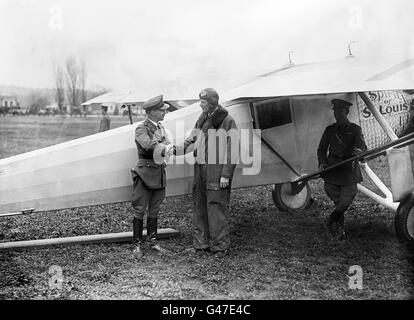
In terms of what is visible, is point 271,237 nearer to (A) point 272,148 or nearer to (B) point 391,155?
(A) point 272,148

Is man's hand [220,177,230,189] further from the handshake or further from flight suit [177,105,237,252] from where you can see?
the handshake

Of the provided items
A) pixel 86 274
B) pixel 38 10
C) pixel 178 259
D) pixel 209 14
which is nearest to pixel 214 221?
pixel 178 259

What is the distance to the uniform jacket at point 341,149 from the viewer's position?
20.5 feet

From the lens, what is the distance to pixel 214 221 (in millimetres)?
5652

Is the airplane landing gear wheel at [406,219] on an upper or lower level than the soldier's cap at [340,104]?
lower

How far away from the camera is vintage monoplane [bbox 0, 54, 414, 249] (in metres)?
5.34

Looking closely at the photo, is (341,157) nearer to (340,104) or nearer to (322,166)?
(322,166)

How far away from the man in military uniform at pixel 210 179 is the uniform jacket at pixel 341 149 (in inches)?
61.2

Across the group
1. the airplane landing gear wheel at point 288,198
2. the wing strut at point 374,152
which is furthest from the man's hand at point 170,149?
the airplane landing gear wheel at point 288,198

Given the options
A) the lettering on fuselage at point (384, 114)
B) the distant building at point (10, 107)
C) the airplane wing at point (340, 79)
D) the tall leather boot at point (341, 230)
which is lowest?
the tall leather boot at point (341, 230)

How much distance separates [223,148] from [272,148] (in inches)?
45.8

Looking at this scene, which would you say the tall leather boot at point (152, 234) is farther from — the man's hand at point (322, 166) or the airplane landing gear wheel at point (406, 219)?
the airplane landing gear wheel at point (406, 219)

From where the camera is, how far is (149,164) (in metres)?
5.50

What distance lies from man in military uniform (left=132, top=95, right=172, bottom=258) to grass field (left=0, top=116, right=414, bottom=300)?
55 cm
